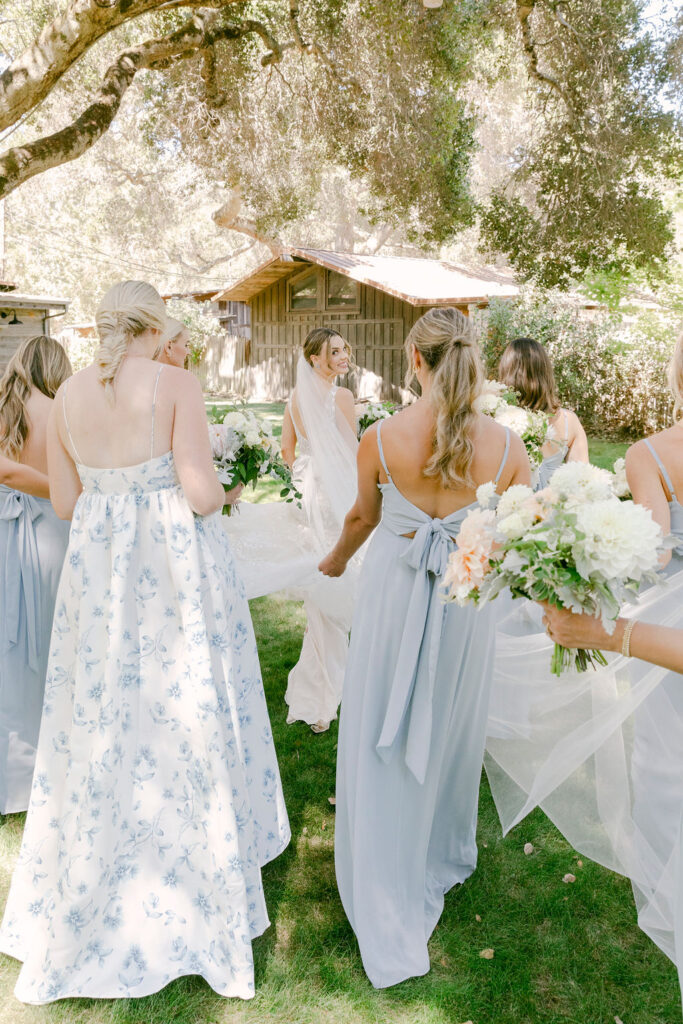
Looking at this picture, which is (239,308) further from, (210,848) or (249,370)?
(210,848)

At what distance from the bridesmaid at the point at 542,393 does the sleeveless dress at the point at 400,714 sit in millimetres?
2640

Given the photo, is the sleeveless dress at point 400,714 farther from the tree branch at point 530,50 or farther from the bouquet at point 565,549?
the tree branch at point 530,50

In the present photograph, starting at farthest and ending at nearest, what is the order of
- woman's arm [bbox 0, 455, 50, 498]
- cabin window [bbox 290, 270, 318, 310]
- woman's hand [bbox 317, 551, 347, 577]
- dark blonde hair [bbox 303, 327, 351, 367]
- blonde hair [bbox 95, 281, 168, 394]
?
cabin window [bbox 290, 270, 318, 310] < dark blonde hair [bbox 303, 327, 351, 367] < woman's arm [bbox 0, 455, 50, 498] < woman's hand [bbox 317, 551, 347, 577] < blonde hair [bbox 95, 281, 168, 394]

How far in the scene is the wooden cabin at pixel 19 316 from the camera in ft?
52.4

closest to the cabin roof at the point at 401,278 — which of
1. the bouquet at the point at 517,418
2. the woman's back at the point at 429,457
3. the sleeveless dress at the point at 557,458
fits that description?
the sleeveless dress at the point at 557,458

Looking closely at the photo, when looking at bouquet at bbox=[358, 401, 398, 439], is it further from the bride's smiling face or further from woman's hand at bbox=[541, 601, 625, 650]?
woman's hand at bbox=[541, 601, 625, 650]

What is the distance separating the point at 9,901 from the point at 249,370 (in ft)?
90.8

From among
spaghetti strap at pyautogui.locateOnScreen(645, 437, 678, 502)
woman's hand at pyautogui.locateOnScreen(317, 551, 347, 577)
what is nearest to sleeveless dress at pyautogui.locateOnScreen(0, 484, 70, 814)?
woman's hand at pyautogui.locateOnScreen(317, 551, 347, 577)

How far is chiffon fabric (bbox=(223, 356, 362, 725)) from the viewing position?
4.75 meters

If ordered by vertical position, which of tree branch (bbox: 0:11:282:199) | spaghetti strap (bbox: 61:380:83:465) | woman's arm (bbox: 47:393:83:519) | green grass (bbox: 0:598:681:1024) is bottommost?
green grass (bbox: 0:598:681:1024)

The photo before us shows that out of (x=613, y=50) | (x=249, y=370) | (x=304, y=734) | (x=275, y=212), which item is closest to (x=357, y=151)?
(x=275, y=212)

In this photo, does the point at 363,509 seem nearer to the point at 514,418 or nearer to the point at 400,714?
the point at 400,714

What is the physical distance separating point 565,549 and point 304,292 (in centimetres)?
2681

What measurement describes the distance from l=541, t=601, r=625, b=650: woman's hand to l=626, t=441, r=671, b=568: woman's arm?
3.12 feet
